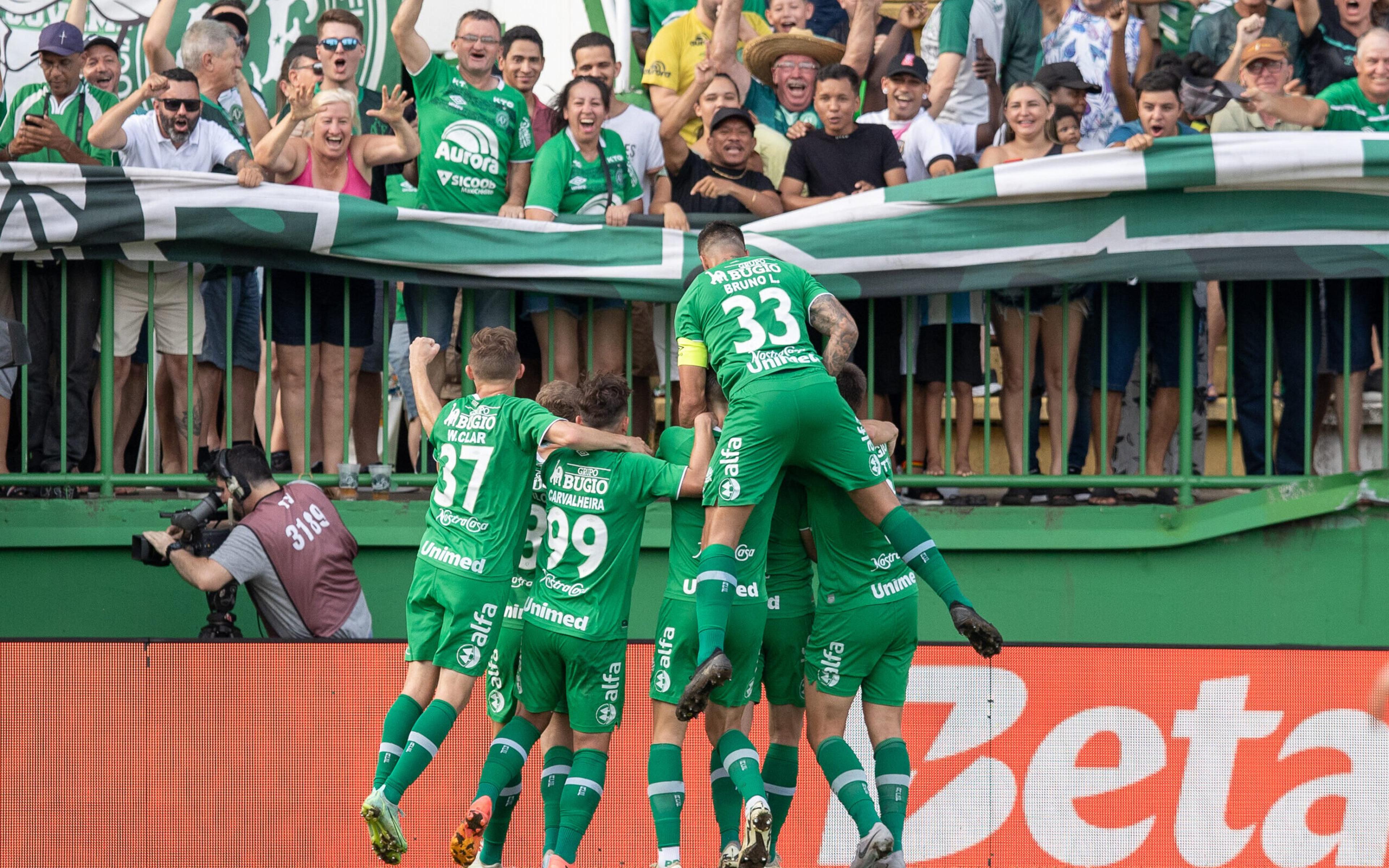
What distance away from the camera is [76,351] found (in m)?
8.52

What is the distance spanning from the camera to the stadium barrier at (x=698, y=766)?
741 centimetres

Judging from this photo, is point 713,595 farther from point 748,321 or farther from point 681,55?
point 681,55

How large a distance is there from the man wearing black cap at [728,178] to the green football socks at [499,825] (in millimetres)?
3626

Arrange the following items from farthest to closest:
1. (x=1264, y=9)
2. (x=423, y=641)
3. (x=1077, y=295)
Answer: (x=1264, y=9) → (x=1077, y=295) → (x=423, y=641)

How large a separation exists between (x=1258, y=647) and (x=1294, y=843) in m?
0.92

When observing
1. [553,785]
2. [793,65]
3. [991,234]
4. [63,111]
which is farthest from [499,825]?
[793,65]

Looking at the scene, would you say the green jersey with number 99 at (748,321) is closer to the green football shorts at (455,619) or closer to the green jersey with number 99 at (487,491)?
the green jersey with number 99 at (487,491)

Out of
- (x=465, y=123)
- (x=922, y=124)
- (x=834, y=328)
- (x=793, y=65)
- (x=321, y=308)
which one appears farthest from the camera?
(x=793, y=65)

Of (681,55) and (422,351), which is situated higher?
(681,55)

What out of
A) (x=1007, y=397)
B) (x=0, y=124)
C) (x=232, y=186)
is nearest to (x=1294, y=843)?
(x=1007, y=397)

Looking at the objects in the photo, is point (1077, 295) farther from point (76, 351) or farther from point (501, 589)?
point (76, 351)

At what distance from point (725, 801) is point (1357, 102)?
18.4ft

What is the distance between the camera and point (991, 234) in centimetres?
870

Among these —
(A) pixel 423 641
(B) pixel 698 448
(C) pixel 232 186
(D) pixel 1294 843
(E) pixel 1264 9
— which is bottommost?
(D) pixel 1294 843
